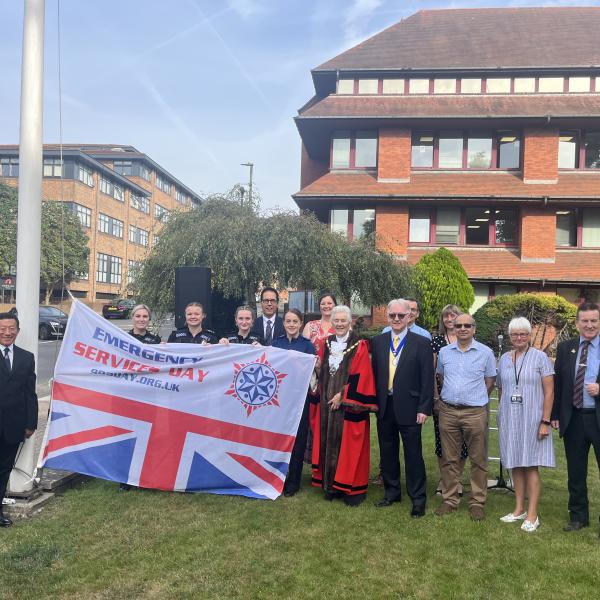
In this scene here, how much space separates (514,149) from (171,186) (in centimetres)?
5775

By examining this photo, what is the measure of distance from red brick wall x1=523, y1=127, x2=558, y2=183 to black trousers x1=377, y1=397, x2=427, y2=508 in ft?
67.6

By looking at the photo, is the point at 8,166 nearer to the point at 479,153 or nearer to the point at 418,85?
the point at 418,85

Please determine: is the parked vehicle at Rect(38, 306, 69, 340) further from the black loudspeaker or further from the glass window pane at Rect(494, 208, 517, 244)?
the glass window pane at Rect(494, 208, 517, 244)

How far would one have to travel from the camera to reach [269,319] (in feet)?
21.4

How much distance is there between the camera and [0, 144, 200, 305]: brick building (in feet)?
154

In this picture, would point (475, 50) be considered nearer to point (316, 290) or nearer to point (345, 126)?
point (345, 126)

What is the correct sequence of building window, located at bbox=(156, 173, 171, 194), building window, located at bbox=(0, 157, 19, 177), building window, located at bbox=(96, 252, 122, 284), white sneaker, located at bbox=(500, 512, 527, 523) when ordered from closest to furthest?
white sneaker, located at bbox=(500, 512, 527, 523) < building window, located at bbox=(0, 157, 19, 177) < building window, located at bbox=(96, 252, 122, 284) < building window, located at bbox=(156, 173, 171, 194)

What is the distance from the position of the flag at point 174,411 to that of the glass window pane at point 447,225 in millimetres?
19300

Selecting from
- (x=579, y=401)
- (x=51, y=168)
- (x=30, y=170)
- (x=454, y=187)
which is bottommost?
(x=579, y=401)

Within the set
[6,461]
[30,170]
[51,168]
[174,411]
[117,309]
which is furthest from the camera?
[51,168]

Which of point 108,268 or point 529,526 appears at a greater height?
point 108,268

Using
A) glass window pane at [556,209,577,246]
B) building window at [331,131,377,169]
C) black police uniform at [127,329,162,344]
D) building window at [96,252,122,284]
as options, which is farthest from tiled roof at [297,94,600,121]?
building window at [96,252,122,284]

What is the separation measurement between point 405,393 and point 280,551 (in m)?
1.79

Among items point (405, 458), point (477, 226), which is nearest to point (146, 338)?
point (405, 458)
